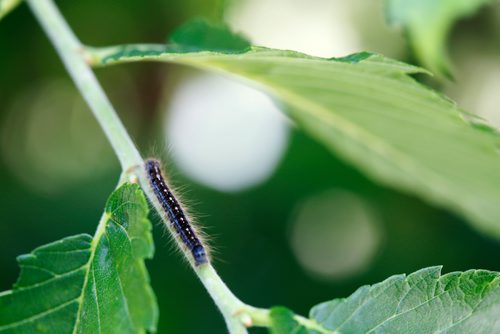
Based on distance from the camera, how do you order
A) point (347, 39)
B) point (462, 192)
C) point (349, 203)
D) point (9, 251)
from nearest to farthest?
point (462, 192), point (9, 251), point (349, 203), point (347, 39)

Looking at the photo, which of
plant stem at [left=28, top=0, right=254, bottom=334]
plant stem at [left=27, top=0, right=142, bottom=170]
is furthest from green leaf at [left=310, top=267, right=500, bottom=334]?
plant stem at [left=27, top=0, right=142, bottom=170]

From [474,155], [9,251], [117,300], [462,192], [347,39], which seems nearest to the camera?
[117,300]

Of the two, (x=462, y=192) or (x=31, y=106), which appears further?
(x=31, y=106)

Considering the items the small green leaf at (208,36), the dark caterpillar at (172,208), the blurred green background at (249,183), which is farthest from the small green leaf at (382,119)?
the blurred green background at (249,183)

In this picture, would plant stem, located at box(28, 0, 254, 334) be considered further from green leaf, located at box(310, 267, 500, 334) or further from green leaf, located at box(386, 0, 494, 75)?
green leaf, located at box(386, 0, 494, 75)

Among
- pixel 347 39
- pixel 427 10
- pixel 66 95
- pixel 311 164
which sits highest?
pixel 66 95

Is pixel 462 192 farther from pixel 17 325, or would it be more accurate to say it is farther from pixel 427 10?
pixel 17 325

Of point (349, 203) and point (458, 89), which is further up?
point (458, 89)

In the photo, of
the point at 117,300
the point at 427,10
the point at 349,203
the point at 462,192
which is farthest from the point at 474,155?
the point at 349,203
